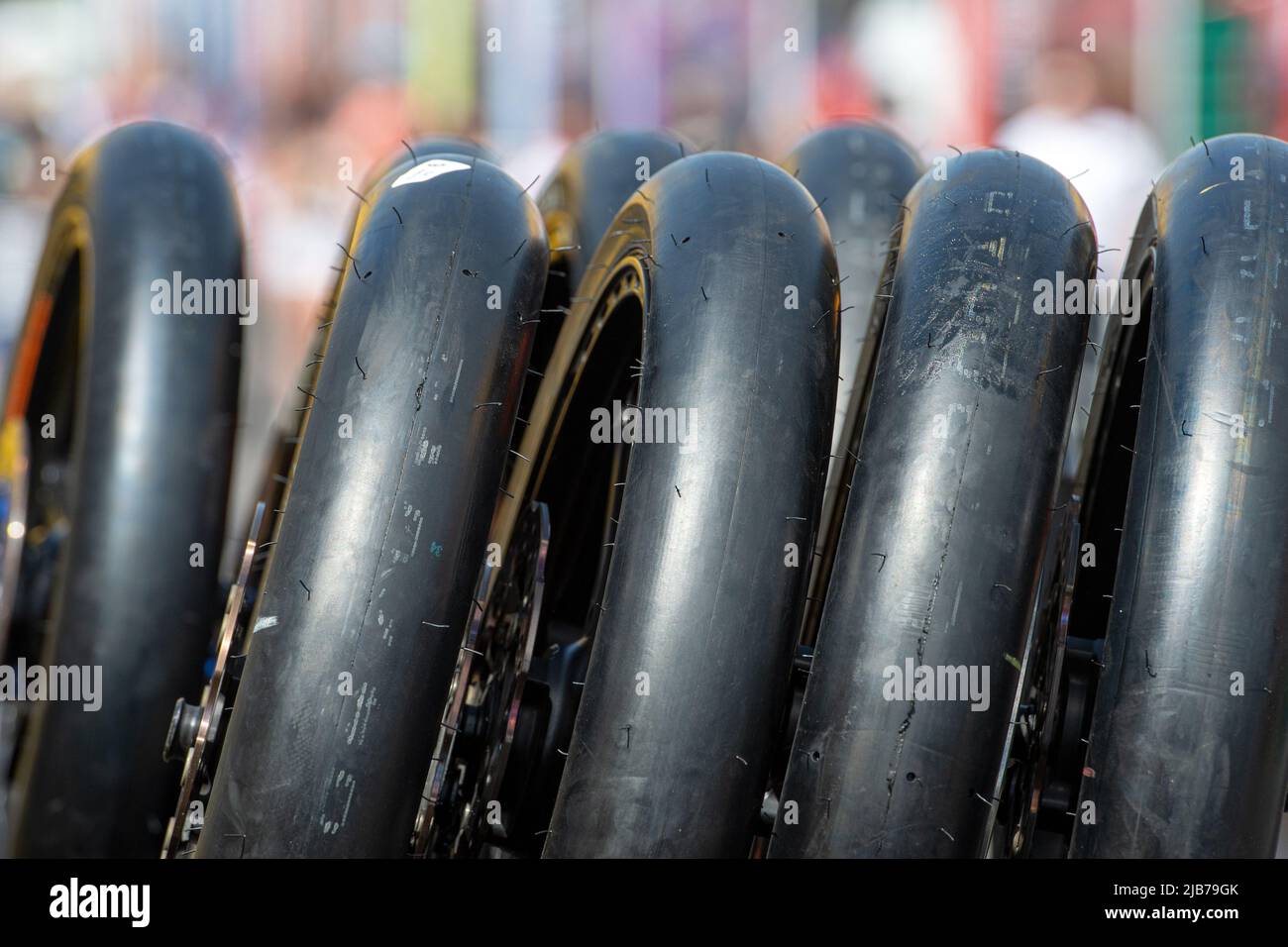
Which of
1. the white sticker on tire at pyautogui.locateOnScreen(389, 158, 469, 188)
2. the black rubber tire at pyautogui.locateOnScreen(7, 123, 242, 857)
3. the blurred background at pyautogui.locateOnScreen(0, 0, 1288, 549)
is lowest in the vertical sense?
the black rubber tire at pyautogui.locateOnScreen(7, 123, 242, 857)

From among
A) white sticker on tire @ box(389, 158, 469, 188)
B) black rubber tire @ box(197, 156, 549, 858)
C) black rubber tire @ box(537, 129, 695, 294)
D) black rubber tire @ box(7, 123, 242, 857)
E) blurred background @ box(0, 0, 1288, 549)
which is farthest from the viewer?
blurred background @ box(0, 0, 1288, 549)

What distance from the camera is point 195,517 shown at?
415 cm

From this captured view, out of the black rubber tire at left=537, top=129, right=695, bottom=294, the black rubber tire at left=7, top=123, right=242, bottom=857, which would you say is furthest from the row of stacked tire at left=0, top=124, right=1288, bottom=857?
the black rubber tire at left=537, top=129, right=695, bottom=294

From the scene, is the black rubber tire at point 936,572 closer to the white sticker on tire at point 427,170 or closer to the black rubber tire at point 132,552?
the white sticker on tire at point 427,170

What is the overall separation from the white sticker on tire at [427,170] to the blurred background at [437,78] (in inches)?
341

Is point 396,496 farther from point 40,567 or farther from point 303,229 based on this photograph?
Result: point 303,229

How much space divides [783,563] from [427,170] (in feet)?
4.44

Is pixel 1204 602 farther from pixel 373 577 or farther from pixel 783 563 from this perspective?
pixel 373 577

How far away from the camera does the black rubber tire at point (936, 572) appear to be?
2877 millimetres

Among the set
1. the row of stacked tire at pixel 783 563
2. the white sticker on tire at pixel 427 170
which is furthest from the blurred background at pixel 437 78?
the row of stacked tire at pixel 783 563

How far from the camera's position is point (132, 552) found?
13.2 ft

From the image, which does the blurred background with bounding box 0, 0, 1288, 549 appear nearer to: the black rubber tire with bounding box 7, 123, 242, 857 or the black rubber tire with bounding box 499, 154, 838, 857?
the black rubber tire with bounding box 7, 123, 242, 857

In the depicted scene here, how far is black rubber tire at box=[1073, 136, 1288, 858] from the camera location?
9.09 feet
